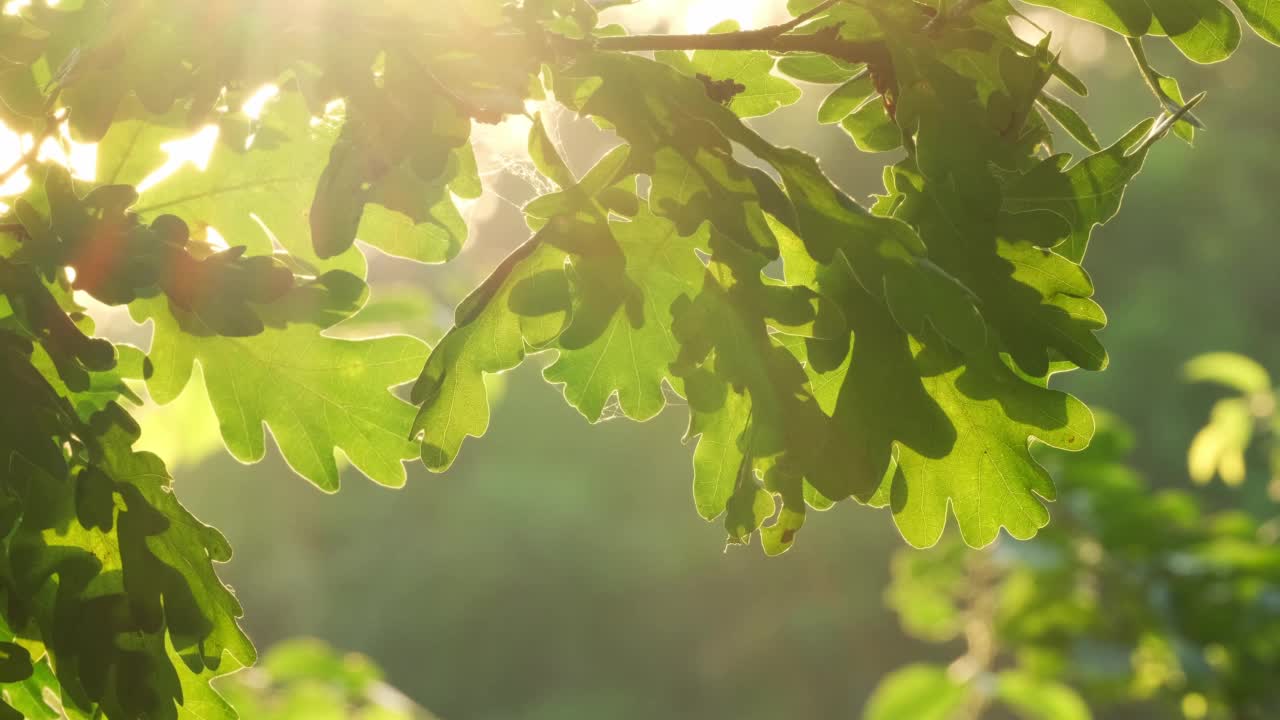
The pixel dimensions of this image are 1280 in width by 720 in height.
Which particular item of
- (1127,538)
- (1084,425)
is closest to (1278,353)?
(1127,538)

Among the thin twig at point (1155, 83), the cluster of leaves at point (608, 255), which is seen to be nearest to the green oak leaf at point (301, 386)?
the cluster of leaves at point (608, 255)

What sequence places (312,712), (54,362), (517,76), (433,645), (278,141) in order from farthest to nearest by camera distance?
(433,645) < (312,712) < (278,141) < (54,362) < (517,76)

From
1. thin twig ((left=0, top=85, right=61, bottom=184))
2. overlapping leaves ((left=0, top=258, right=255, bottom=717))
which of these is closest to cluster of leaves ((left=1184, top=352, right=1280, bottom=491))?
overlapping leaves ((left=0, top=258, right=255, bottom=717))

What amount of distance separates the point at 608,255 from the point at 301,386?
1.59 feet

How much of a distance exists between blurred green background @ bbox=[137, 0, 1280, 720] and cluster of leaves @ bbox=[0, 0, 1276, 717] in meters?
20.9

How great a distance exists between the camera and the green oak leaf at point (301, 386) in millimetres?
1376

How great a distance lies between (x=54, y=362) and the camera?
1.15 meters

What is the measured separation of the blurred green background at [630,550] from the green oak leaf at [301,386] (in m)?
20.7

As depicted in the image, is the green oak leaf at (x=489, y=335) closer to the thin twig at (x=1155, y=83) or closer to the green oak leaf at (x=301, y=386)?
the green oak leaf at (x=301, y=386)

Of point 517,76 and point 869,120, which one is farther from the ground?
point 517,76

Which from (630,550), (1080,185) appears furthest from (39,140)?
(630,550)

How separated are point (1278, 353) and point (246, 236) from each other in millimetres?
20669

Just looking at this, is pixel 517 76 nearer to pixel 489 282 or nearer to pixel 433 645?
pixel 489 282

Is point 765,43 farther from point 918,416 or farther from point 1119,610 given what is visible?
point 1119,610
